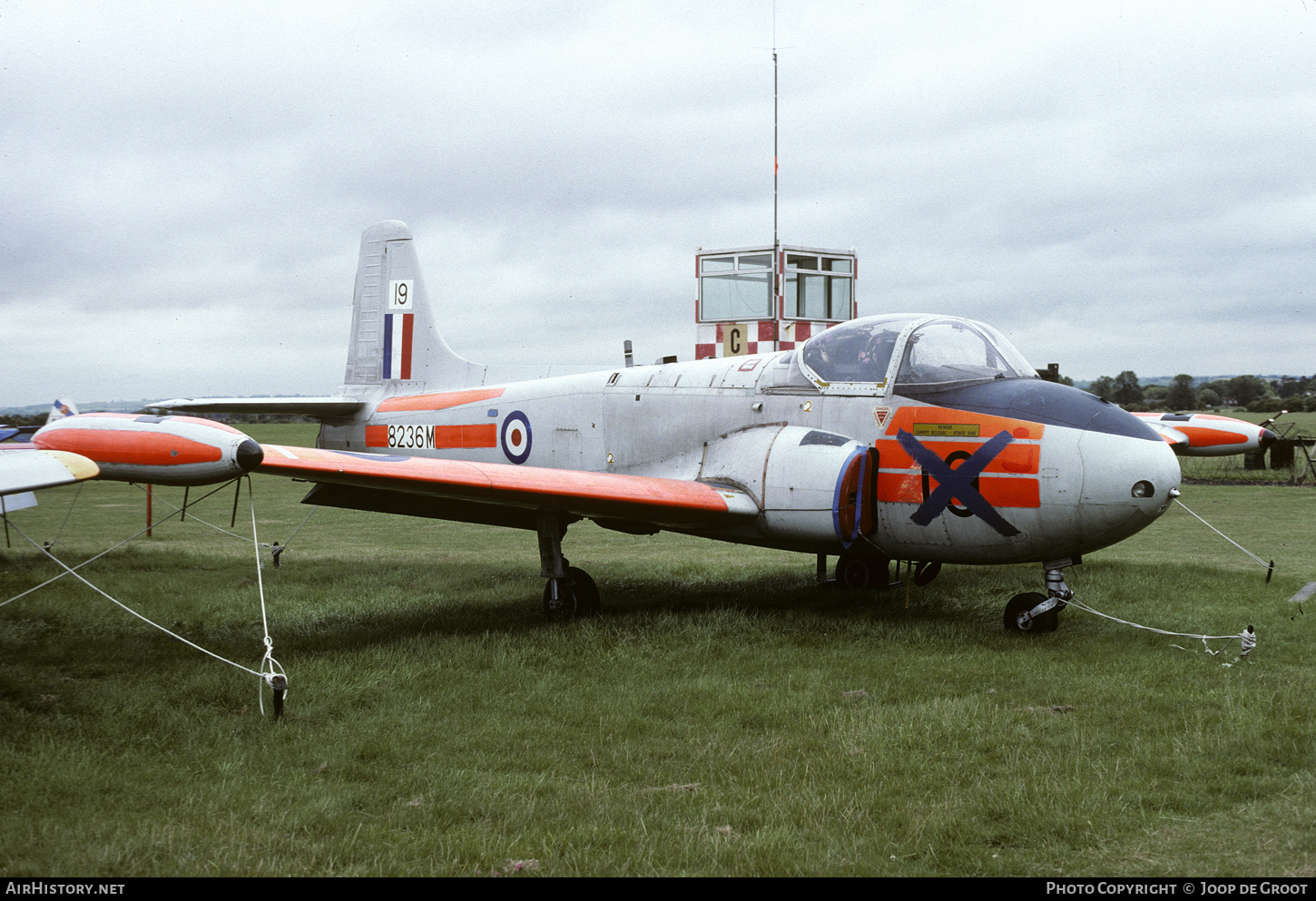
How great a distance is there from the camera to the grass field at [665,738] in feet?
13.0

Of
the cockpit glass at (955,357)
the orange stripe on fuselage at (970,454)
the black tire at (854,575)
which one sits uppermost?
the cockpit glass at (955,357)

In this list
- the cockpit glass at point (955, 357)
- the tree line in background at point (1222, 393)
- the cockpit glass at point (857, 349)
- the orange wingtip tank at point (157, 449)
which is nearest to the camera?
the orange wingtip tank at point (157, 449)

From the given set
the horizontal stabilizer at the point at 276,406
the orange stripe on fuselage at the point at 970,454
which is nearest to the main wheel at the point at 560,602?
the orange stripe on fuselage at the point at 970,454

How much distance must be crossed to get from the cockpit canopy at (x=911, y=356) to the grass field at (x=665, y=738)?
2.16 m

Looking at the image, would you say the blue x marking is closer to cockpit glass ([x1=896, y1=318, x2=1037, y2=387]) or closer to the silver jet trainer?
the silver jet trainer

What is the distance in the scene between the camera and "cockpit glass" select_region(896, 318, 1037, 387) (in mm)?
8344

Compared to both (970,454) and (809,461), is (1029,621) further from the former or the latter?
(809,461)

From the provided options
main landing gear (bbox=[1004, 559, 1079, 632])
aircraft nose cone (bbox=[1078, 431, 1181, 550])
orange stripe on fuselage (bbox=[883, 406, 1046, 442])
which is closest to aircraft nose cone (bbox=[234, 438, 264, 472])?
orange stripe on fuselage (bbox=[883, 406, 1046, 442])

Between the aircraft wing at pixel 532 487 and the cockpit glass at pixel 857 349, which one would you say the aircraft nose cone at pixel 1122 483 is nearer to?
the cockpit glass at pixel 857 349

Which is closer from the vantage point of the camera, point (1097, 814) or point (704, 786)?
point (1097, 814)

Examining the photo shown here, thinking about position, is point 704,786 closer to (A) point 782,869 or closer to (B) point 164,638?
(A) point 782,869

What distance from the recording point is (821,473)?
331 inches
